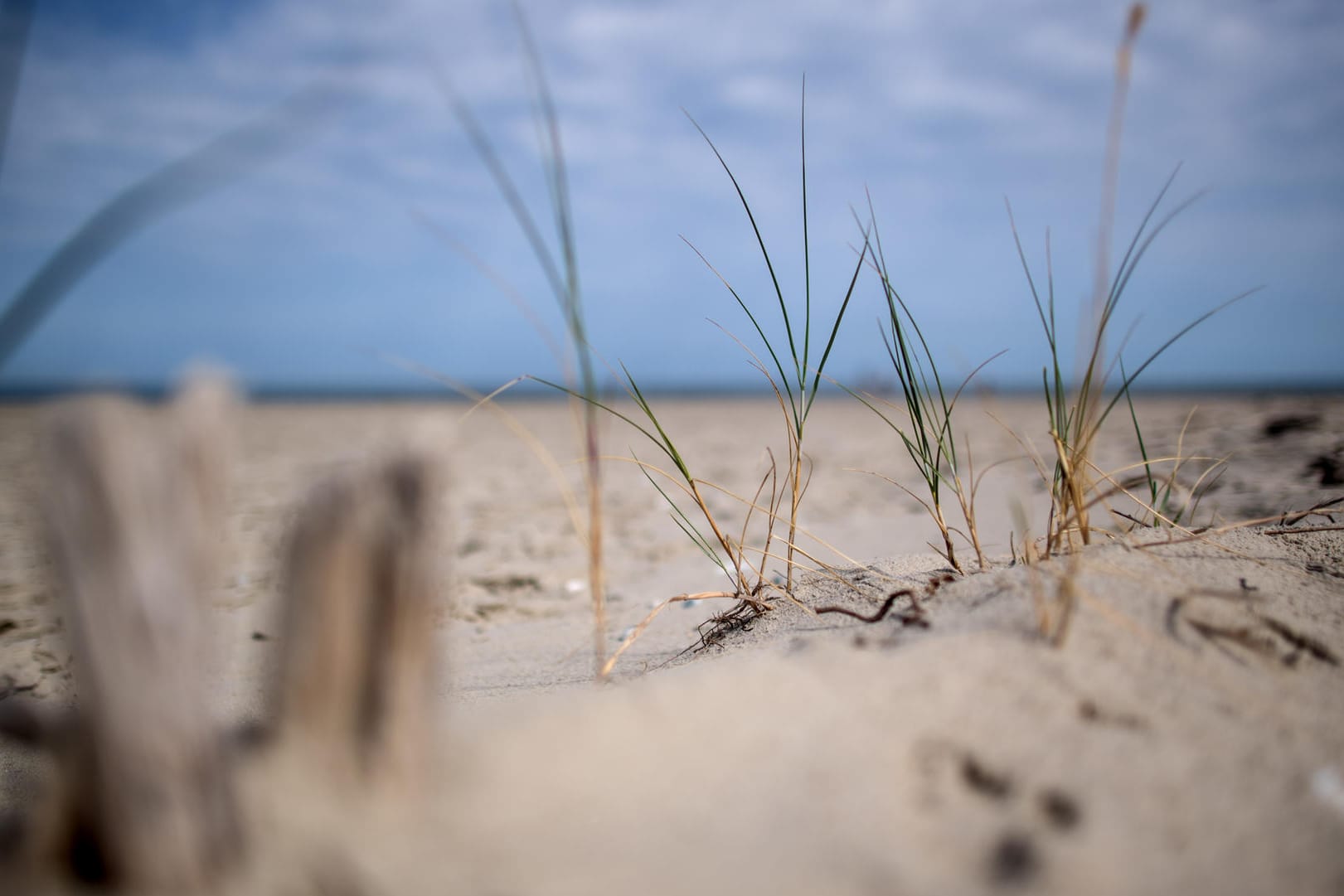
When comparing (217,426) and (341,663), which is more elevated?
(217,426)

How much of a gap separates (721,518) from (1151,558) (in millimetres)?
3006

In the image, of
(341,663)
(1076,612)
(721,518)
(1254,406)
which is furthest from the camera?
(1254,406)

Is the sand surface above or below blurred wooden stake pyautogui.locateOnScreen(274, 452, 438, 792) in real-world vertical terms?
below

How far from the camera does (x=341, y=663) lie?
0.81 m

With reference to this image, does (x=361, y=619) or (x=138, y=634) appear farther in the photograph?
(x=361, y=619)

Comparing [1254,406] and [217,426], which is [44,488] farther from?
[1254,406]

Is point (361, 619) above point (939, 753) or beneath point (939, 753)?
above

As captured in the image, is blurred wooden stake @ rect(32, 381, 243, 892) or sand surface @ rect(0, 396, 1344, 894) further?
sand surface @ rect(0, 396, 1344, 894)

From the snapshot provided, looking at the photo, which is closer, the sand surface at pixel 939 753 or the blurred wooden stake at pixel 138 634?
the blurred wooden stake at pixel 138 634

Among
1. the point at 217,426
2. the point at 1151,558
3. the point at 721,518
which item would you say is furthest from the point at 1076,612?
the point at 721,518

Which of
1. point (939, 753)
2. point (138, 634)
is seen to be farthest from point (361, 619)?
point (939, 753)

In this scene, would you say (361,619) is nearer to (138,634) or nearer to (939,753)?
(138,634)

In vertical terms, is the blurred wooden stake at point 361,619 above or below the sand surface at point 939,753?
above

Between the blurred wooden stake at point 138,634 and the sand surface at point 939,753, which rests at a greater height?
the blurred wooden stake at point 138,634
